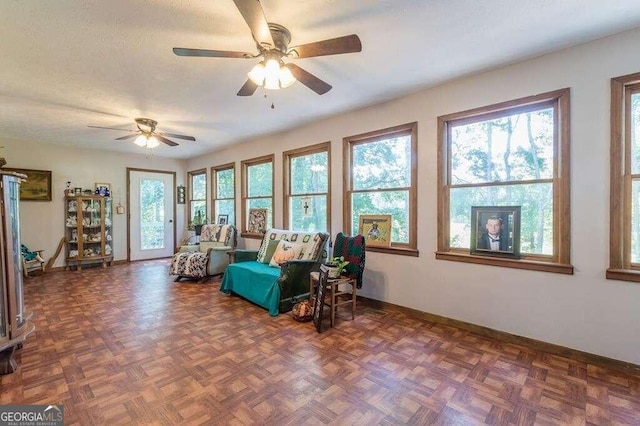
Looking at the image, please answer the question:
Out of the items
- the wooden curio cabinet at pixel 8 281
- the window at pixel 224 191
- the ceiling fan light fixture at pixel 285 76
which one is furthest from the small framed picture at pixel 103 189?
the ceiling fan light fixture at pixel 285 76

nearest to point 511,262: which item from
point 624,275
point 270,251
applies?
point 624,275

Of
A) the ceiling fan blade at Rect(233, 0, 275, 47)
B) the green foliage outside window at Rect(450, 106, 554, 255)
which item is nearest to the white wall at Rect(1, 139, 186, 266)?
the ceiling fan blade at Rect(233, 0, 275, 47)

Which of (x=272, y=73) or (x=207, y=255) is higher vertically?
(x=272, y=73)

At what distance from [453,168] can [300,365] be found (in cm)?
232

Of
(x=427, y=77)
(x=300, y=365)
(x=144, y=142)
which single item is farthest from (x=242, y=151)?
(x=300, y=365)

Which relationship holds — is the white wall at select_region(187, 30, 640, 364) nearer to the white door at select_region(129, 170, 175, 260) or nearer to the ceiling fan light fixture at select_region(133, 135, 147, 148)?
the ceiling fan light fixture at select_region(133, 135, 147, 148)

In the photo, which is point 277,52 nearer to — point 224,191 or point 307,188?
point 307,188

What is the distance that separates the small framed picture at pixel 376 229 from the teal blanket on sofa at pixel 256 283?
3.82 ft

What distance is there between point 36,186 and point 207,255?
3396 millimetres

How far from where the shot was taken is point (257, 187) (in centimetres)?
524

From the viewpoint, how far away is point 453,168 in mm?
2979

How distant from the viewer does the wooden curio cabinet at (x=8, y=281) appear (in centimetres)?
202

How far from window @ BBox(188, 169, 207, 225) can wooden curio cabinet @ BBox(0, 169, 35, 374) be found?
4.17 m

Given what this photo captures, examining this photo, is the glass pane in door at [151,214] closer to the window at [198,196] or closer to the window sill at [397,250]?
the window at [198,196]
